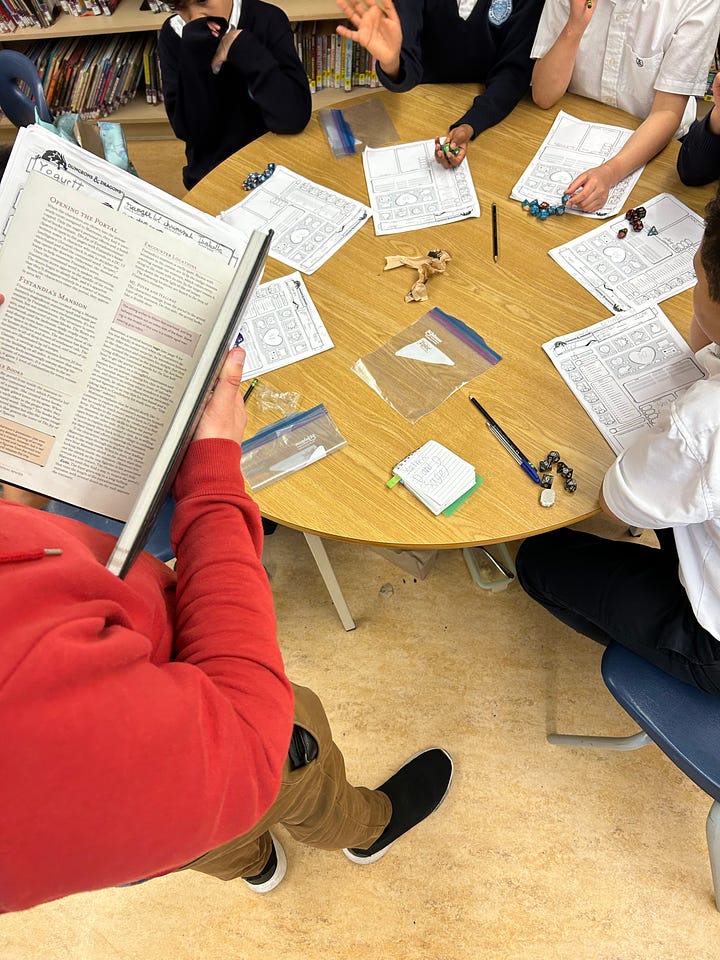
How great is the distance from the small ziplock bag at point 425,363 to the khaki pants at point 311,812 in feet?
1.72

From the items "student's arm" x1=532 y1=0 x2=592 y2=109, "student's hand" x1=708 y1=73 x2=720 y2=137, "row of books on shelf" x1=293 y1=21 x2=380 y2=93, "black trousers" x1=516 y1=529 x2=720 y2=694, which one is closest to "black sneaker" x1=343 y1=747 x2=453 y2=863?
"black trousers" x1=516 y1=529 x2=720 y2=694

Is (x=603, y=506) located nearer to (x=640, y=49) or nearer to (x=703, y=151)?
(x=703, y=151)

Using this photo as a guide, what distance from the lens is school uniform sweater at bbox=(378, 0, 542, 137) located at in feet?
4.71

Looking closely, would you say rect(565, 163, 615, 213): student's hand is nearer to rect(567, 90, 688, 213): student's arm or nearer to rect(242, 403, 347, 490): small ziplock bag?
rect(567, 90, 688, 213): student's arm

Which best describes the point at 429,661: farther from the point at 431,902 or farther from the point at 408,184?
the point at 408,184

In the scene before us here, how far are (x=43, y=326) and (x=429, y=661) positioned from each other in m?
1.25

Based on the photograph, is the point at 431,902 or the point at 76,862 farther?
the point at 431,902

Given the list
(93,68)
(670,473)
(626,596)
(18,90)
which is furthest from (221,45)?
(626,596)

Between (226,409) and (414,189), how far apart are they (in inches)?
33.1

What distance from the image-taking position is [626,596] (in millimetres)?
1118

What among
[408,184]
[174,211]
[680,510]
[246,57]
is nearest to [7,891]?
[174,211]

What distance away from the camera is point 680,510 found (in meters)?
0.91

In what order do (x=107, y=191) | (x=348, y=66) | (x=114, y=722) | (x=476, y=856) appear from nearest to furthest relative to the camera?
(x=114, y=722)
(x=107, y=191)
(x=476, y=856)
(x=348, y=66)

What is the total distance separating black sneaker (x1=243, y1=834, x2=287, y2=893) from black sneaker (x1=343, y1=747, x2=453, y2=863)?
148 mm
